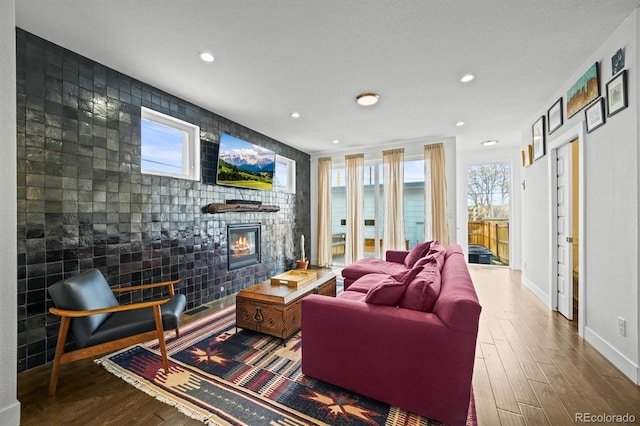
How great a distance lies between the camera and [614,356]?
2.08m

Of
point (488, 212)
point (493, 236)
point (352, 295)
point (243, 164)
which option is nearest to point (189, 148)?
point (243, 164)

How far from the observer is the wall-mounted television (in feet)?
12.3

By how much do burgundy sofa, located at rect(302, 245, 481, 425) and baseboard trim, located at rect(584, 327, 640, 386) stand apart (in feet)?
4.45

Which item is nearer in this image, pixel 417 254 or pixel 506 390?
pixel 506 390

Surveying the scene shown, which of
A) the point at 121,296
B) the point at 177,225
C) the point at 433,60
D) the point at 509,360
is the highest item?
the point at 433,60

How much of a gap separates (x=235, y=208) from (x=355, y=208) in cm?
278

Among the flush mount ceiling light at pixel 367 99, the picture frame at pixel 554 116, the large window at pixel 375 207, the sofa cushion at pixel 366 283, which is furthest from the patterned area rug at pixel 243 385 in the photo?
the large window at pixel 375 207

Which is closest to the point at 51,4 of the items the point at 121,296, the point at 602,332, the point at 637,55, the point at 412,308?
the point at 121,296

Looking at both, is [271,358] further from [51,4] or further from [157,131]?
[51,4]

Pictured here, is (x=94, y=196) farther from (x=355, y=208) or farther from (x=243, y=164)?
(x=355, y=208)

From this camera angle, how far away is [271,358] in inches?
86.7

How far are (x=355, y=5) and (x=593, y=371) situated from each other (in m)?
3.25

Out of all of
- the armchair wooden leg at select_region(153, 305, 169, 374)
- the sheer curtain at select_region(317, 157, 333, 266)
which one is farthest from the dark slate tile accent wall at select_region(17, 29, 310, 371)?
the sheer curtain at select_region(317, 157, 333, 266)

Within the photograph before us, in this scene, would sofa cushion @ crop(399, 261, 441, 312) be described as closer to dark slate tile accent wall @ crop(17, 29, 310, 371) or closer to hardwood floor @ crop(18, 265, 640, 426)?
hardwood floor @ crop(18, 265, 640, 426)
